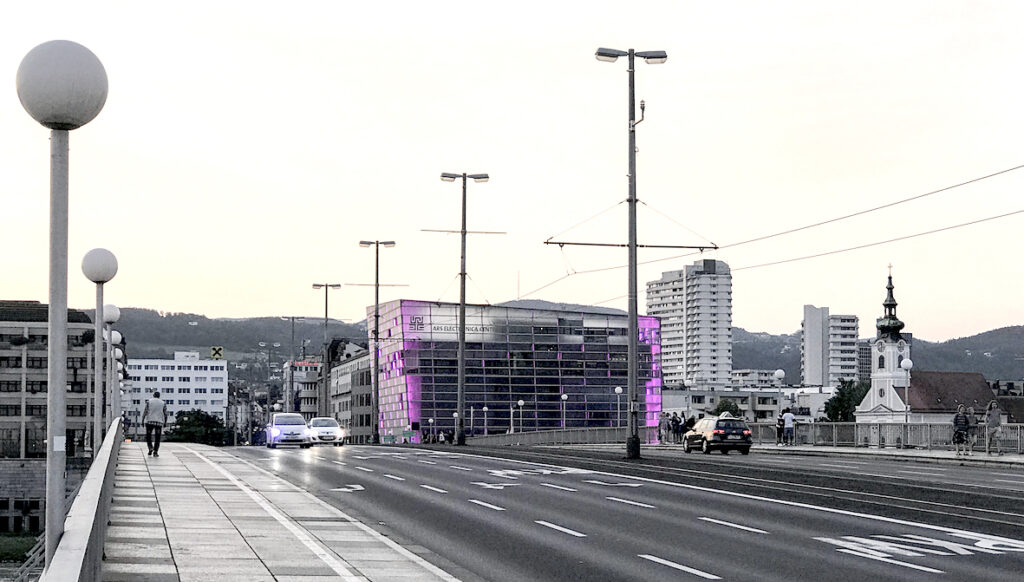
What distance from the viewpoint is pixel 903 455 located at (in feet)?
138

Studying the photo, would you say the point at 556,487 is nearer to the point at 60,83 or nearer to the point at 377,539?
the point at 377,539

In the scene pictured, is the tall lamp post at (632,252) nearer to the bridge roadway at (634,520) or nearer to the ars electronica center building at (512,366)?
the bridge roadway at (634,520)

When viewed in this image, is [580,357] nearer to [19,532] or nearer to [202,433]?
[202,433]

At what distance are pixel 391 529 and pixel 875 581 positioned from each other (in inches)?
300

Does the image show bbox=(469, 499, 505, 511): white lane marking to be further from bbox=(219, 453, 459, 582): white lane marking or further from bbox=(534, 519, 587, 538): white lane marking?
bbox=(219, 453, 459, 582): white lane marking

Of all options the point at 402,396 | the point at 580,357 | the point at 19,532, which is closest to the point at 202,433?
the point at 402,396

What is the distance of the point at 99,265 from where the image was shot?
72.3 ft

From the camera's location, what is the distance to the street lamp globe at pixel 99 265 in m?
22.0

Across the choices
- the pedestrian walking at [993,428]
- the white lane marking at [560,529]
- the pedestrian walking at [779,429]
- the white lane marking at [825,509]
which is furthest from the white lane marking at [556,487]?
the pedestrian walking at [779,429]

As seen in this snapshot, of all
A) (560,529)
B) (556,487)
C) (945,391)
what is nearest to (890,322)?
(945,391)

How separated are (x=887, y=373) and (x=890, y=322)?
11.3 meters

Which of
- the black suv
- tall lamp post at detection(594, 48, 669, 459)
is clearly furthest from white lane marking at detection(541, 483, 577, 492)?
the black suv

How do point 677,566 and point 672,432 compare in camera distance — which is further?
point 672,432

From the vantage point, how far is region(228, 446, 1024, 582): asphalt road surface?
14086mm
